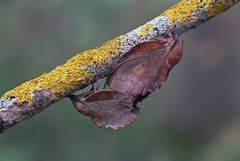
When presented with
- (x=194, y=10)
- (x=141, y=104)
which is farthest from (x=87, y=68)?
(x=141, y=104)

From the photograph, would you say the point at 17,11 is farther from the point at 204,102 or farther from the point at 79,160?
the point at 204,102

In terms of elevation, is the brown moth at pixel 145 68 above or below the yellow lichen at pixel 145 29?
below

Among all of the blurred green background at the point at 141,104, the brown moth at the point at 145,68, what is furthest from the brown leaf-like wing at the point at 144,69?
the blurred green background at the point at 141,104

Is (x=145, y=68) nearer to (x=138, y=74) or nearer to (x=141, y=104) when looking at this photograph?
(x=138, y=74)

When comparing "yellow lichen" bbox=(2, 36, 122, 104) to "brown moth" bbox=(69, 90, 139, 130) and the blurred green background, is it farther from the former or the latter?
the blurred green background

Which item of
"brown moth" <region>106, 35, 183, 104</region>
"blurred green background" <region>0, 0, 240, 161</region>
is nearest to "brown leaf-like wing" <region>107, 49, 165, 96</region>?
"brown moth" <region>106, 35, 183, 104</region>

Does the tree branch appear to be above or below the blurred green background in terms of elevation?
below

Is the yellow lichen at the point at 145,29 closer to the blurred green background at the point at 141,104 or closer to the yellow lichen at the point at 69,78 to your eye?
the yellow lichen at the point at 69,78
